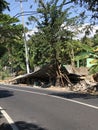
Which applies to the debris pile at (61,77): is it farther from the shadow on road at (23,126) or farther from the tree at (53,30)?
the shadow on road at (23,126)

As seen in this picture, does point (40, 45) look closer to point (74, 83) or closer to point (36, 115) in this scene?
point (74, 83)

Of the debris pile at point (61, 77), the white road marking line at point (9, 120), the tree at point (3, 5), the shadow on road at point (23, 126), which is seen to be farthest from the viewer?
the debris pile at point (61, 77)

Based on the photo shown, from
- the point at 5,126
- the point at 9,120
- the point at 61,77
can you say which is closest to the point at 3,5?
the point at 9,120

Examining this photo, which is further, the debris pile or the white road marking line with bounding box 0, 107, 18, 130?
the debris pile

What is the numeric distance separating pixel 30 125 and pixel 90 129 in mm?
2234

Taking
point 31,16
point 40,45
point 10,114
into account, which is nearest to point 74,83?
point 40,45

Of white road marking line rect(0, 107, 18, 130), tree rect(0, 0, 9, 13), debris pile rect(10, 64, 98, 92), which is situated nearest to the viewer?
white road marking line rect(0, 107, 18, 130)

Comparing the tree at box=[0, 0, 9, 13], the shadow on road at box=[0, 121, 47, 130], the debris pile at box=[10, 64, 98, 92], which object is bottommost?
the shadow on road at box=[0, 121, 47, 130]

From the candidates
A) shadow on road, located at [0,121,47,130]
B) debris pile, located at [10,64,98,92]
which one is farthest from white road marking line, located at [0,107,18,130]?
debris pile, located at [10,64,98,92]

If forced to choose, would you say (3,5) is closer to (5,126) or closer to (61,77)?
(5,126)

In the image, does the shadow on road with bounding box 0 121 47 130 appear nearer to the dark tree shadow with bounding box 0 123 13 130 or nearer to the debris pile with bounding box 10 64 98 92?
the dark tree shadow with bounding box 0 123 13 130

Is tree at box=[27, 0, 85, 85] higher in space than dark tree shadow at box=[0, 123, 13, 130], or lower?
higher

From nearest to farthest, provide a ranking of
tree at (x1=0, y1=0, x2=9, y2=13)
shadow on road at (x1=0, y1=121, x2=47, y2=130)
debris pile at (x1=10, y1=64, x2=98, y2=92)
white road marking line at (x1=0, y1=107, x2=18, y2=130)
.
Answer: shadow on road at (x1=0, y1=121, x2=47, y2=130) < white road marking line at (x1=0, y1=107, x2=18, y2=130) < tree at (x1=0, y1=0, x2=9, y2=13) < debris pile at (x1=10, y1=64, x2=98, y2=92)

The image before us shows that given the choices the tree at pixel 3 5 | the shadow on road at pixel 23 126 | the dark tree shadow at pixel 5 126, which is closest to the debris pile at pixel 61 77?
the tree at pixel 3 5
